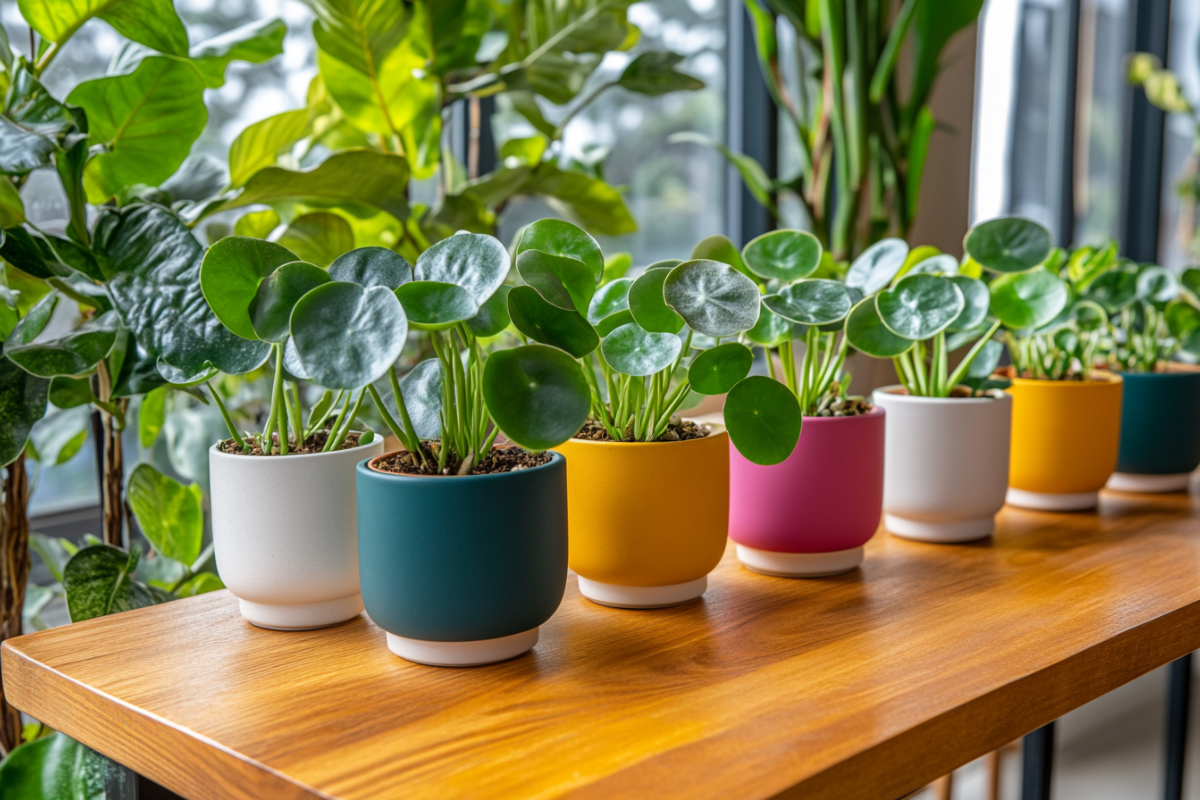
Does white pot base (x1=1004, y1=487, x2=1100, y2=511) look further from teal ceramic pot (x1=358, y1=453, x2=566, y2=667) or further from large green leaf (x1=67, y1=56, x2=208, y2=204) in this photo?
large green leaf (x1=67, y1=56, x2=208, y2=204)

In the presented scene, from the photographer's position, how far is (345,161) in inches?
38.8

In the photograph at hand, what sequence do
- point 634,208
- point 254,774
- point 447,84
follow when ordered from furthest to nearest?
1. point 634,208
2. point 447,84
3. point 254,774

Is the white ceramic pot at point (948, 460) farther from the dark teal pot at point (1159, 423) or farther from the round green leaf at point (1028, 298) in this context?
the dark teal pot at point (1159, 423)

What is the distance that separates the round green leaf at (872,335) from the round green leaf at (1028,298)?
19 cm

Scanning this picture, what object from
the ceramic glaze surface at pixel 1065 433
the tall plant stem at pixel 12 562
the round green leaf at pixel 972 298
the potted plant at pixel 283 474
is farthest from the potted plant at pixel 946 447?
the tall plant stem at pixel 12 562

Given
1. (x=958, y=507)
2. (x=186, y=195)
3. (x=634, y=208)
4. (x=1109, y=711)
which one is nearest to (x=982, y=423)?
(x=958, y=507)

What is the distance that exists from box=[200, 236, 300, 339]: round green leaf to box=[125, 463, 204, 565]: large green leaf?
392mm

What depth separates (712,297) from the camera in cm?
63

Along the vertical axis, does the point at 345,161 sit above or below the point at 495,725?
above

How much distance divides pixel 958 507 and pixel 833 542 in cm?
18

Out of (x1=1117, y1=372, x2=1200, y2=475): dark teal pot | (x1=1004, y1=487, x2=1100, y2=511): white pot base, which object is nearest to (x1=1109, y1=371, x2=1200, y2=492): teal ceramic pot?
(x1=1117, y1=372, x2=1200, y2=475): dark teal pot

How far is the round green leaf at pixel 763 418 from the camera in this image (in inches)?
26.6

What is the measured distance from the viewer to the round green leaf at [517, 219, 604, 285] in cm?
71

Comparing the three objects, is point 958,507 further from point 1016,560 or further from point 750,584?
point 750,584
